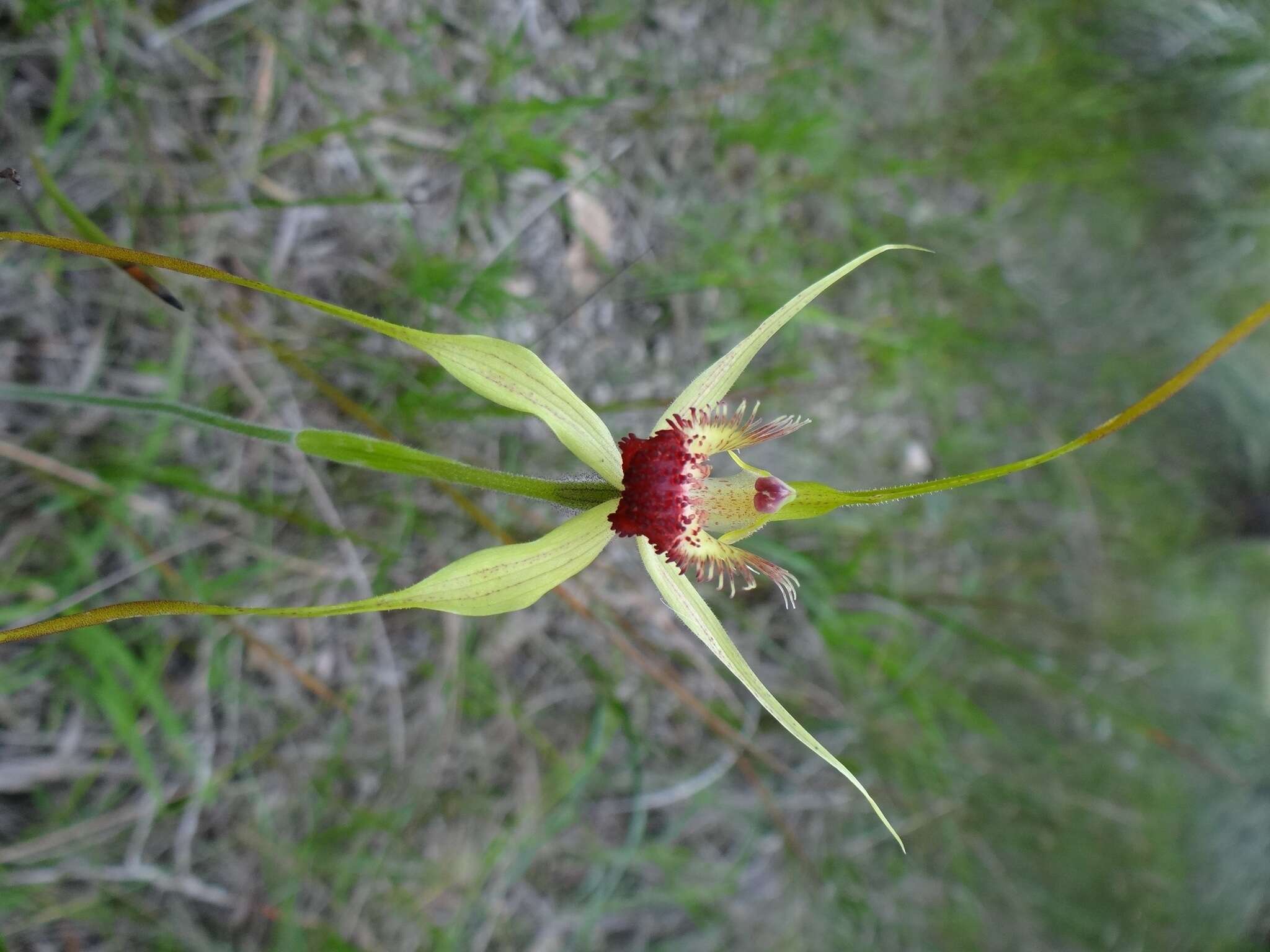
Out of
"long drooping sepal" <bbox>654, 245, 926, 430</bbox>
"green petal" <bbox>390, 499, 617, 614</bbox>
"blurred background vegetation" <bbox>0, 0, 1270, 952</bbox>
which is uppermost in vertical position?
"long drooping sepal" <bbox>654, 245, 926, 430</bbox>

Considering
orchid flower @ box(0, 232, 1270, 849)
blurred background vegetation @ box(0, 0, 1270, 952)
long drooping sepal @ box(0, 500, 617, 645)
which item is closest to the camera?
long drooping sepal @ box(0, 500, 617, 645)

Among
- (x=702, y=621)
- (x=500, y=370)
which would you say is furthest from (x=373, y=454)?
(x=702, y=621)

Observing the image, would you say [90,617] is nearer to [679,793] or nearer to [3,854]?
[3,854]

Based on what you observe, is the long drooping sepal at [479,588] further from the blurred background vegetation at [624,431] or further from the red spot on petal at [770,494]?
the blurred background vegetation at [624,431]

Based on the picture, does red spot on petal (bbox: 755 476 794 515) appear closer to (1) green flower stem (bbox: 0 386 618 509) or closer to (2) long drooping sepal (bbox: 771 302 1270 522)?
(2) long drooping sepal (bbox: 771 302 1270 522)

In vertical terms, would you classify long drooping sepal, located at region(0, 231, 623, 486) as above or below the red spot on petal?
above

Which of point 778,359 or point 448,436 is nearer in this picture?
point 448,436

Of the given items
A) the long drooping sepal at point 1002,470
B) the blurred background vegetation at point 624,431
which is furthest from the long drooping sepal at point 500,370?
the blurred background vegetation at point 624,431

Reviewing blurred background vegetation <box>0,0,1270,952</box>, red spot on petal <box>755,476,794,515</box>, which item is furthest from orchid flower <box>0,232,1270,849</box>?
blurred background vegetation <box>0,0,1270,952</box>

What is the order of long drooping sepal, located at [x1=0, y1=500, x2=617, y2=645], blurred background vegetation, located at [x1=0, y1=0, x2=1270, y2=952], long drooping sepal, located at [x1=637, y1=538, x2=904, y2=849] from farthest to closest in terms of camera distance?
blurred background vegetation, located at [x1=0, y1=0, x2=1270, y2=952]
long drooping sepal, located at [x1=637, y1=538, x2=904, y2=849]
long drooping sepal, located at [x1=0, y1=500, x2=617, y2=645]

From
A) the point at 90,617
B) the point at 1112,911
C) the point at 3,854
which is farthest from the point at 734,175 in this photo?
the point at 1112,911
